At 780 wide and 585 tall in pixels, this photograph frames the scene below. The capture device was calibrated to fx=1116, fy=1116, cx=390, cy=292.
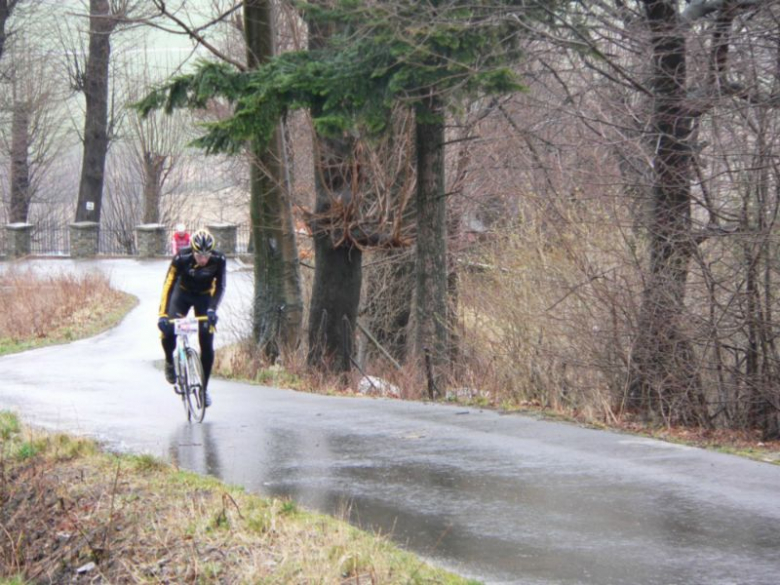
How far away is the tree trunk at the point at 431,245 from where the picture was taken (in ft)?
55.3

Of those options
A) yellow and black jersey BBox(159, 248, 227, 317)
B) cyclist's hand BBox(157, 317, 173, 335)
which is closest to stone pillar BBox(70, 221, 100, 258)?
yellow and black jersey BBox(159, 248, 227, 317)

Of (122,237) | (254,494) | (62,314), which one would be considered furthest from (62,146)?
(254,494)

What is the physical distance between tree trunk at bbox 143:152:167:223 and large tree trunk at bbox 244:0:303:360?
3606 cm

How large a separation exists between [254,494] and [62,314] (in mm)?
19322

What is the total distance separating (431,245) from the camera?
17.0 metres

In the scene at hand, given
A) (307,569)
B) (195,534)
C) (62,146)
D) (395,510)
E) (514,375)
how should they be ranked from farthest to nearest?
(62,146), (514,375), (395,510), (195,534), (307,569)

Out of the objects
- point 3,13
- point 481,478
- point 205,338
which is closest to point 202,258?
point 205,338

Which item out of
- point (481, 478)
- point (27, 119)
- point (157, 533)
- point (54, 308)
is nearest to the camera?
point (157, 533)

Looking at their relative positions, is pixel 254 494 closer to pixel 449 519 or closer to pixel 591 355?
pixel 449 519

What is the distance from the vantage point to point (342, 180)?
65.1ft

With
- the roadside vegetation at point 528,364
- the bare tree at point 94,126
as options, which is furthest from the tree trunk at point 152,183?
the roadside vegetation at point 528,364

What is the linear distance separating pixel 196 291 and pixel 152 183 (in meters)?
45.1

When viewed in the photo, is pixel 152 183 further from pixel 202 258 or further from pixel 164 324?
pixel 202 258

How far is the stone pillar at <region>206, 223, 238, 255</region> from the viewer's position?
44.7 metres
